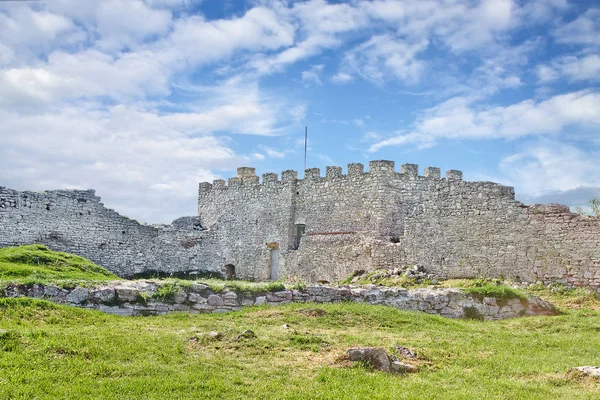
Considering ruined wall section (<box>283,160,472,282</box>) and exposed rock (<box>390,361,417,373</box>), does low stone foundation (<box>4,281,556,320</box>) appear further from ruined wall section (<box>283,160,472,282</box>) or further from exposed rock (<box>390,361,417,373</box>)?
ruined wall section (<box>283,160,472,282</box>)

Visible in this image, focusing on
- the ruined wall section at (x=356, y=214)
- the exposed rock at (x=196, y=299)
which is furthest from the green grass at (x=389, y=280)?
the exposed rock at (x=196, y=299)

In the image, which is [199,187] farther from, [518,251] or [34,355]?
[34,355]

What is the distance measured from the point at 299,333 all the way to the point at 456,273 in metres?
10.3

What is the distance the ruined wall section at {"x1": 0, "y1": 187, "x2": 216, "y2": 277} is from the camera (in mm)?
24078

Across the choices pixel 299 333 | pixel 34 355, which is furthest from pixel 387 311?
pixel 34 355

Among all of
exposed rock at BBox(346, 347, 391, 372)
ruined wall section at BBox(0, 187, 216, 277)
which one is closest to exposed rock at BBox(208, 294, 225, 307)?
exposed rock at BBox(346, 347, 391, 372)

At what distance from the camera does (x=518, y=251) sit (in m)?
19.2

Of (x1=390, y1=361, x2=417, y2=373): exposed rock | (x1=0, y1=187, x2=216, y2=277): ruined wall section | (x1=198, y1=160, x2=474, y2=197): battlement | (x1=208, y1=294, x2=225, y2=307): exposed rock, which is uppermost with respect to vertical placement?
(x1=198, y1=160, x2=474, y2=197): battlement

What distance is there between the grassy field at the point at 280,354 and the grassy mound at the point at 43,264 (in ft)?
17.7

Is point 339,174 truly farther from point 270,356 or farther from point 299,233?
point 270,356

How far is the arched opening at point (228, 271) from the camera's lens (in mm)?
33312

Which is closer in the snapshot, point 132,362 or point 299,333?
point 132,362

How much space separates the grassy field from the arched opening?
Answer: 18.7m

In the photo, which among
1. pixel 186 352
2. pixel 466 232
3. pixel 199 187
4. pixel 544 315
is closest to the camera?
pixel 186 352
